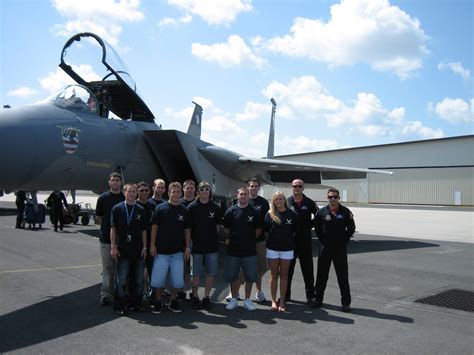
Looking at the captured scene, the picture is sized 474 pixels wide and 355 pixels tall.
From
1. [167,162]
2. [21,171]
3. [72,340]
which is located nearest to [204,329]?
[72,340]

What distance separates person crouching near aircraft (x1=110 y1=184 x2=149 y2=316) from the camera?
15.9 ft

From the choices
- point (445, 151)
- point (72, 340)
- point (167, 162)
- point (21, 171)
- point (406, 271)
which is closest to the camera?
point (72, 340)

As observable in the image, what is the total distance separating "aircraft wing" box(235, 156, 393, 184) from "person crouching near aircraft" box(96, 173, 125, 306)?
279 inches

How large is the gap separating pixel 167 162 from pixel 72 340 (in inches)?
260

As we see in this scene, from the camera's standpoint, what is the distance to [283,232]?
505 cm

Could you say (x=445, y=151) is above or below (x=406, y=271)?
above

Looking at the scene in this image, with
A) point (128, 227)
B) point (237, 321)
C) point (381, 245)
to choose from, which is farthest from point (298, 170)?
point (237, 321)

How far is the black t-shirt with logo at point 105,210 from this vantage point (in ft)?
16.7

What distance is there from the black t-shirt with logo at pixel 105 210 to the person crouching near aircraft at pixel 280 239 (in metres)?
1.92

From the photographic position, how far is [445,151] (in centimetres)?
3875

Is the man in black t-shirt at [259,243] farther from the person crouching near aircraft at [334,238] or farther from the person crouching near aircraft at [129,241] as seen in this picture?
the person crouching near aircraft at [129,241]

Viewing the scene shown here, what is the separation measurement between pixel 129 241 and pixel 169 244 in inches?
17.9

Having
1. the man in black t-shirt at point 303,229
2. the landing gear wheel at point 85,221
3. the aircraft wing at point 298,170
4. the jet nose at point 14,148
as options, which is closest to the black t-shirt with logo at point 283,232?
the man in black t-shirt at point 303,229

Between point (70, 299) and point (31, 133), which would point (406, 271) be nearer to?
point (70, 299)
